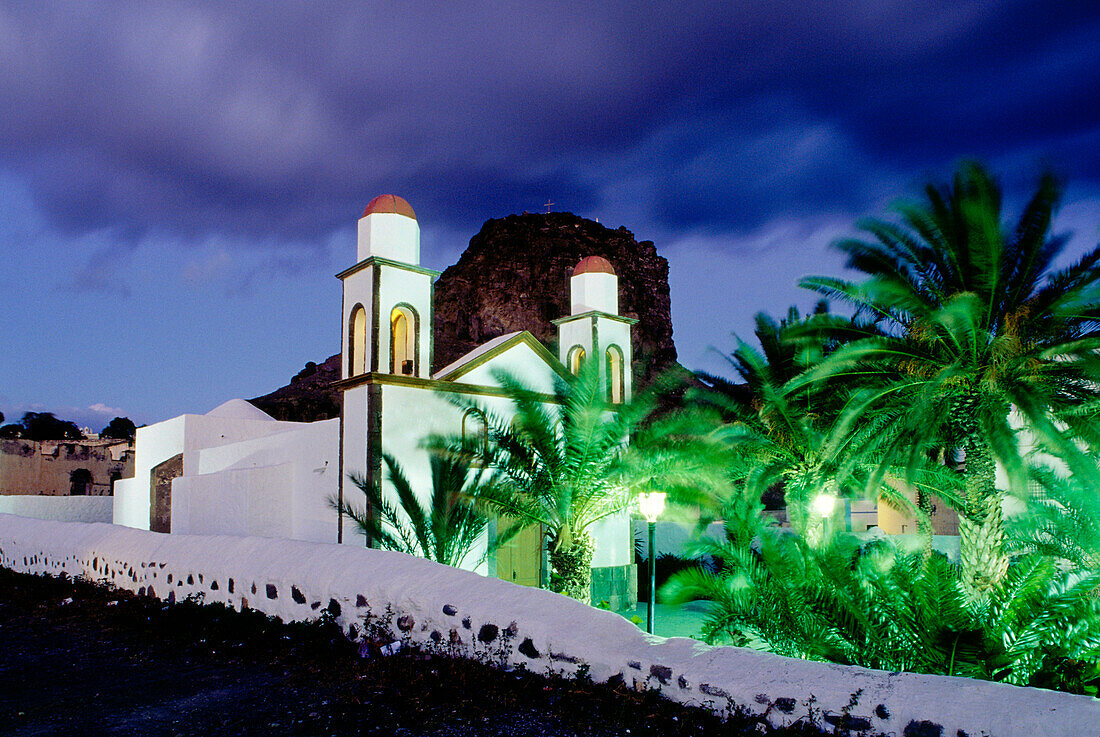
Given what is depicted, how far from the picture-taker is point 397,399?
40.0 ft

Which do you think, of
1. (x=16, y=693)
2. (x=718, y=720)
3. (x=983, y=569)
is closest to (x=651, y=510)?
(x=983, y=569)

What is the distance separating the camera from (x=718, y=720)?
185 inches

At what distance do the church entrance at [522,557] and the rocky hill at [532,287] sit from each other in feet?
162

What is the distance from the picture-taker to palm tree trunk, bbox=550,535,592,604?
448 inches

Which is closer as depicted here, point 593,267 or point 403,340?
point 403,340

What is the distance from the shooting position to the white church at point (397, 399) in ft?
40.0

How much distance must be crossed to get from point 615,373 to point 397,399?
4.80m

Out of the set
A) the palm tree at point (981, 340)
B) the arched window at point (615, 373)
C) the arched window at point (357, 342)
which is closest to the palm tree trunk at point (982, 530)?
the palm tree at point (981, 340)

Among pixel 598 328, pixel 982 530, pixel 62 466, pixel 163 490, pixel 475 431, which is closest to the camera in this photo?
pixel 982 530

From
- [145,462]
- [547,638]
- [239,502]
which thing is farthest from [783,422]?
[145,462]

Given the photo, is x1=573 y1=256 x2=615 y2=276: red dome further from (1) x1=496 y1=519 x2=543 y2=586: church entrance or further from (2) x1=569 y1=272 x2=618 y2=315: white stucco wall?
(1) x1=496 y1=519 x2=543 y2=586: church entrance

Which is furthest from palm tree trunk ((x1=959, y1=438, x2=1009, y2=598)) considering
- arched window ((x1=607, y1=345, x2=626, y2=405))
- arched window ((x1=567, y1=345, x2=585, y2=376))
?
arched window ((x1=567, y1=345, x2=585, y2=376))

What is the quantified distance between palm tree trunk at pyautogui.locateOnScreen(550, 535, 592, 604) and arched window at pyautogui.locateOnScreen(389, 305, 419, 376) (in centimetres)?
372

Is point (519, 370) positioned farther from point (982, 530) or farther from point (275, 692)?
point (275, 692)
